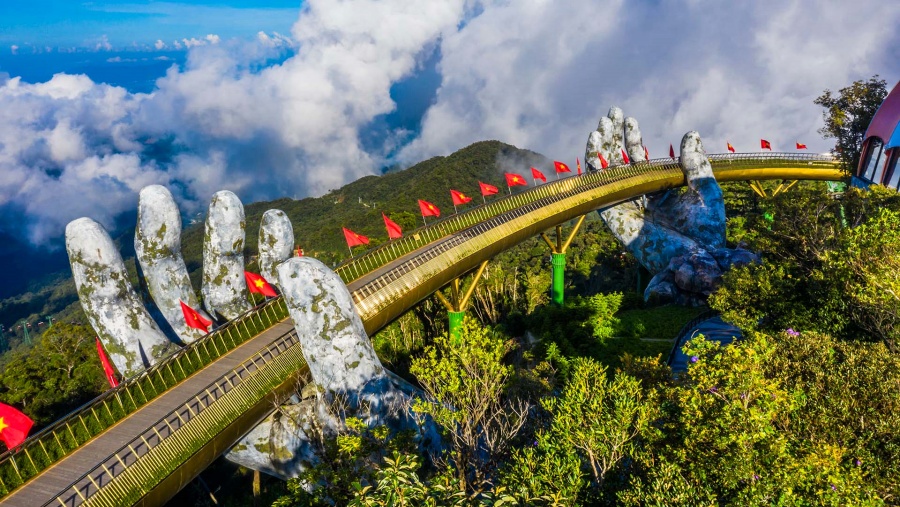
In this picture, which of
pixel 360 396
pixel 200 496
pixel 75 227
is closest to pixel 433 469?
pixel 360 396

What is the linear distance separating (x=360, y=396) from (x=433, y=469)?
3.66 metres

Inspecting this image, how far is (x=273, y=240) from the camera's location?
932 inches

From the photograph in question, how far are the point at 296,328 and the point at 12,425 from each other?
25.4 ft

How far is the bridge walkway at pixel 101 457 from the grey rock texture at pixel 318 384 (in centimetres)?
232

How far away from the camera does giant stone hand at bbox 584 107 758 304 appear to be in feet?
128

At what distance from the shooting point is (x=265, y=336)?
21422mm

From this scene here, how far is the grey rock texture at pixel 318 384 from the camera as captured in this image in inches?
710

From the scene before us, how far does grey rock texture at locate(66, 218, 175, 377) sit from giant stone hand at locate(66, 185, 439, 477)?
0.11 ft

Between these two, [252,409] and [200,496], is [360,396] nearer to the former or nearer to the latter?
→ [252,409]

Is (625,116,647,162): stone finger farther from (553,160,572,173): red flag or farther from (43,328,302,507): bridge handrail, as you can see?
(43,328,302,507): bridge handrail

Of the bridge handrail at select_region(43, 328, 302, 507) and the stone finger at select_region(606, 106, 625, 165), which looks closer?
the bridge handrail at select_region(43, 328, 302, 507)

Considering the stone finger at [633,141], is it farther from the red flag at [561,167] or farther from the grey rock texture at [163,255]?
the grey rock texture at [163,255]

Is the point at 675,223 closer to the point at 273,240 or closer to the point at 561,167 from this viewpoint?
the point at 561,167

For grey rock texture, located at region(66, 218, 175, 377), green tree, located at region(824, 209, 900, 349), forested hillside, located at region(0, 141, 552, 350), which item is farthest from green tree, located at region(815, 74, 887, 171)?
forested hillside, located at region(0, 141, 552, 350)
